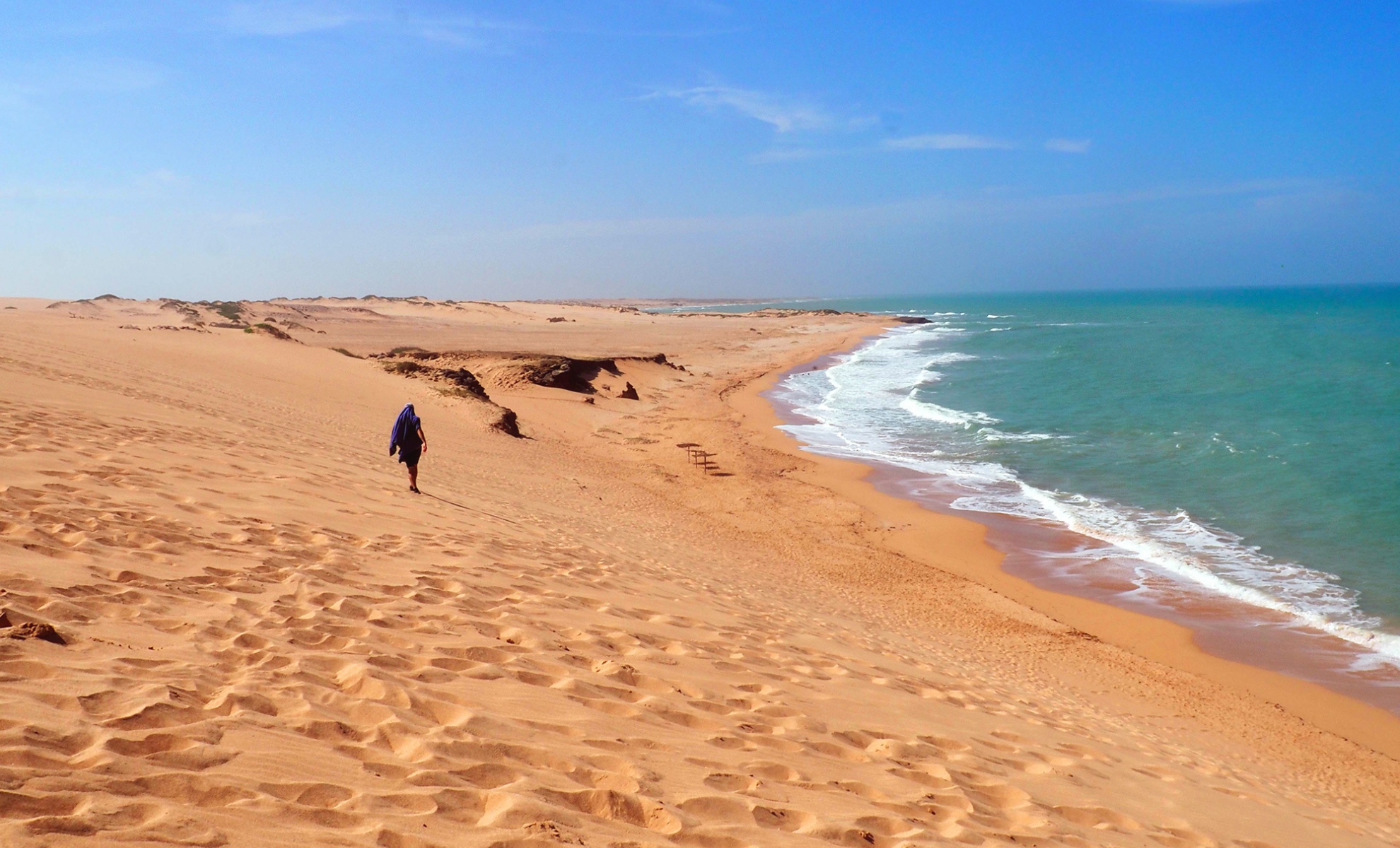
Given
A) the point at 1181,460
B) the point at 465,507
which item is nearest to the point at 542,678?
the point at 465,507

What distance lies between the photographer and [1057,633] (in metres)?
11.3

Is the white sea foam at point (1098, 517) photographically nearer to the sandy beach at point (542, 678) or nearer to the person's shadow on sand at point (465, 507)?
the sandy beach at point (542, 678)

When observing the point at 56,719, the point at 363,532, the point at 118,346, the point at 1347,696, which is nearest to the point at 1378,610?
the point at 1347,696

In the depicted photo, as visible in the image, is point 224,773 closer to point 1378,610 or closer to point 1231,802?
point 1231,802

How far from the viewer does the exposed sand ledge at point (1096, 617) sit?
371 inches

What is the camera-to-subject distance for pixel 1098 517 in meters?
17.5

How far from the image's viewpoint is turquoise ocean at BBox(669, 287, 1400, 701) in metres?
13.4

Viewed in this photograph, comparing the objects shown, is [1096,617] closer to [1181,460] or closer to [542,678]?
[542,678]

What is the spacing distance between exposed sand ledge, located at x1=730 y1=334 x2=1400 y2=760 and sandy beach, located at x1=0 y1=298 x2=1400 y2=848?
0.20 ft

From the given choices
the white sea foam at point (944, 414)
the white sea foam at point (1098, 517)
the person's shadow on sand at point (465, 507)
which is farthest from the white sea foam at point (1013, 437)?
the person's shadow on sand at point (465, 507)

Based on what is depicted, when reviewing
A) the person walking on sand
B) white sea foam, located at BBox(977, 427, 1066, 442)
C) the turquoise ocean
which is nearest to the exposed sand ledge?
the turquoise ocean

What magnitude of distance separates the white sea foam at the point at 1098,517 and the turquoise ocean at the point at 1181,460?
5cm

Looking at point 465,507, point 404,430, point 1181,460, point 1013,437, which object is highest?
point 404,430

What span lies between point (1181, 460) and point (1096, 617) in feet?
41.3
